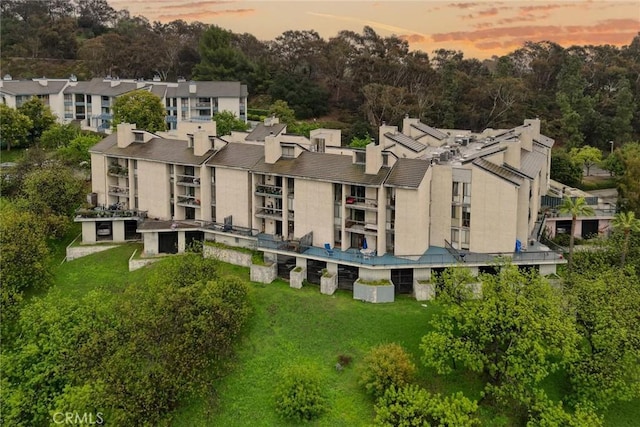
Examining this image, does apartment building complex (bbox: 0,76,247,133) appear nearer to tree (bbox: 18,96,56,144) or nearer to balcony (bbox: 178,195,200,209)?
tree (bbox: 18,96,56,144)

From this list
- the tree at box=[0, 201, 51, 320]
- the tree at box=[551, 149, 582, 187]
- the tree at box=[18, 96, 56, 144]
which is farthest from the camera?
the tree at box=[18, 96, 56, 144]

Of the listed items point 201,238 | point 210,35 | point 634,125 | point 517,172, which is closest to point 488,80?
point 634,125

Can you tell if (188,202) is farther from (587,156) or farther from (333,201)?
(587,156)

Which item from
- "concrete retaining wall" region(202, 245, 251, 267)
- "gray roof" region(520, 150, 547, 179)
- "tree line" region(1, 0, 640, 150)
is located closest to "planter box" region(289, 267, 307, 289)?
"concrete retaining wall" region(202, 245, 251, 267)

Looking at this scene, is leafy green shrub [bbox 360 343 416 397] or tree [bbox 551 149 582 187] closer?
leafy green shrub [bbox 360 343 416 397]

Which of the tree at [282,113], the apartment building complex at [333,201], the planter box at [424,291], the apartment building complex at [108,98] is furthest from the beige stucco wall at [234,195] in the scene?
the apartment building complex at [108,98]

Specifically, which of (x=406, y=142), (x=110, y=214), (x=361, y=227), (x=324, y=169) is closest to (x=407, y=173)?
(x=361, y=227)

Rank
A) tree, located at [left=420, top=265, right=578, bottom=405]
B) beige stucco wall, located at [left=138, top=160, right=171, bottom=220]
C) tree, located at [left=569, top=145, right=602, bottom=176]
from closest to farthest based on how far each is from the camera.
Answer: tree, located at [left=420, top=265, right=578, bottom=405]
beige stucco wall, located at [left=138, top=160, right=171, bottom=220]
tree, located at [left=569, top=145, right=602, bottom=176]
